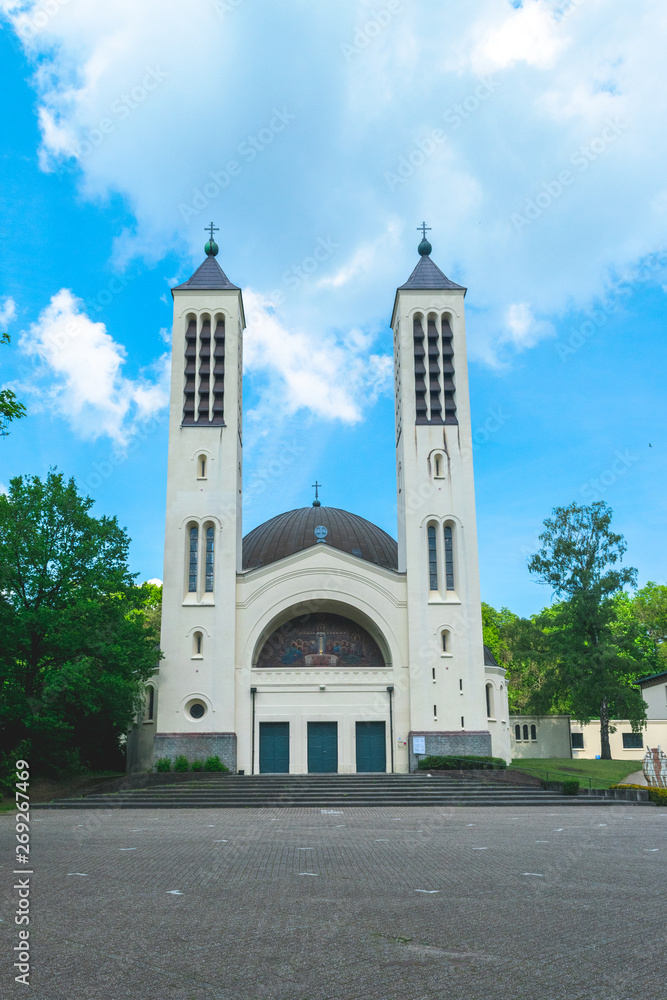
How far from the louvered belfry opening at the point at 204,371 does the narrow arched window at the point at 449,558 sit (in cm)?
1161

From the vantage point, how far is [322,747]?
34094mm

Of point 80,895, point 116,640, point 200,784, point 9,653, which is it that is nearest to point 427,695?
point 200,784

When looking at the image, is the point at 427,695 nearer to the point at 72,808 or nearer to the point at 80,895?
the point at 72,808

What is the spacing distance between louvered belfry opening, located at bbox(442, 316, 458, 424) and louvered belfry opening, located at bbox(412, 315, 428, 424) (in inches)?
37.2

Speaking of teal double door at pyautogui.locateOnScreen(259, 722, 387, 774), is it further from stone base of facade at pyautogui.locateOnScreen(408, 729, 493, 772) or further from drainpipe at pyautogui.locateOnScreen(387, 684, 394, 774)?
stone base of facade at pyautogui.locateOnScreen(408, 729, 493, 772)

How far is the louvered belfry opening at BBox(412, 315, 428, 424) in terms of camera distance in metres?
37.4

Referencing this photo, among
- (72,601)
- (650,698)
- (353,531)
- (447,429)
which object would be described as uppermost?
(447,429)

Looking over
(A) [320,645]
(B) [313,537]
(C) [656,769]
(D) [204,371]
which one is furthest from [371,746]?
(D) [204,371]

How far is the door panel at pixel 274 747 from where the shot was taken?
33.8 meters

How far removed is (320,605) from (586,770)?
13420mm

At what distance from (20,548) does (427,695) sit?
54.7 feet

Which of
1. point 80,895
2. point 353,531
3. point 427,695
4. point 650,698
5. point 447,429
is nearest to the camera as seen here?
point 80,895

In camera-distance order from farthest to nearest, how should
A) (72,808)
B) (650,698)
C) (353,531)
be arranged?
(650,698)
(353,531)
(72,808)

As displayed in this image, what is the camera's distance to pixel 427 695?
33969 mm
